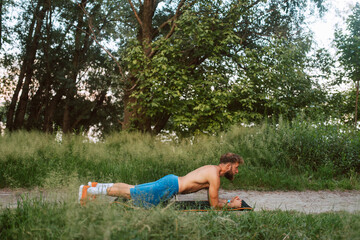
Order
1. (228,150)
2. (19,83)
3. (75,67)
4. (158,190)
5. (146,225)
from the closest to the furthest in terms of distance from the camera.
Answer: (146,225), (158,190), (228,150), (19,83), (75,67)

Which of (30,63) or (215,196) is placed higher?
(30,63)

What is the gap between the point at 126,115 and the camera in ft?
47.1

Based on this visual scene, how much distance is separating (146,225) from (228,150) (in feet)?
22.9

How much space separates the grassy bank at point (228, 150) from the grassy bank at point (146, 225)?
3435mm

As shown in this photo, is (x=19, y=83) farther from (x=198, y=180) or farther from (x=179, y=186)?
(x=198, y=180)

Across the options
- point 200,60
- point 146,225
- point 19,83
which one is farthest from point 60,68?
point 146,225

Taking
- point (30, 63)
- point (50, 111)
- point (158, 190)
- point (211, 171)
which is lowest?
point (158, 190)

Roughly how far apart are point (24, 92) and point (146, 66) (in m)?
11.2

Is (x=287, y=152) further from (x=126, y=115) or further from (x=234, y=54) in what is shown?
(x=126, y=115)

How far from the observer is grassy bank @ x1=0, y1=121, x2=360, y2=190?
25.1 feet

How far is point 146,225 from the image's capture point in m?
2.84

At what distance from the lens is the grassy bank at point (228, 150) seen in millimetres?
7664

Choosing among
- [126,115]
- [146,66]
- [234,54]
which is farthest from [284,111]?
[126,115]

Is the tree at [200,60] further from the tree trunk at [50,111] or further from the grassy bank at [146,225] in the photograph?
the grassy bank at [146,225]
